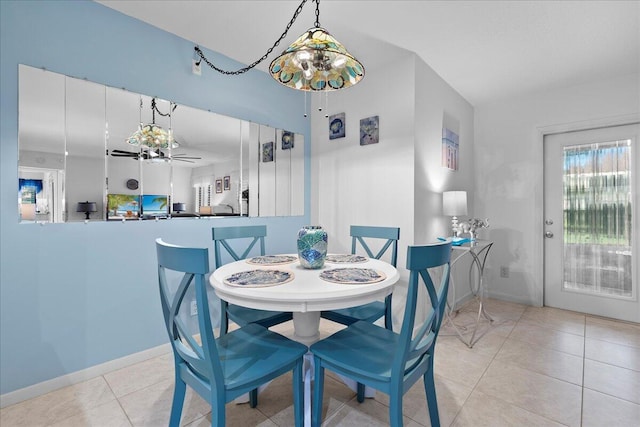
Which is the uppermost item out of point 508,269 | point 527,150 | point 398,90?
point 398,90

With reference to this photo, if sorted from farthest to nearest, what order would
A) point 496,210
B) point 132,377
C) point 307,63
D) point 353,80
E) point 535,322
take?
point 496,210
point 535,322
point 132,377
point 353,80
point 307,63

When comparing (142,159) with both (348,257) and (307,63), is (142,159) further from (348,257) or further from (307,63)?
(348,257)

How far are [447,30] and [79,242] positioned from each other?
9.87 ft

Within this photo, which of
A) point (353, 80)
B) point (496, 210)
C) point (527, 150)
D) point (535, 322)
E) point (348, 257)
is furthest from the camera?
point (496, 210)

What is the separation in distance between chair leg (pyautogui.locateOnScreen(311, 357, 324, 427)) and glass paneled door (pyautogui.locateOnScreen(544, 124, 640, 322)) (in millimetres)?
3349

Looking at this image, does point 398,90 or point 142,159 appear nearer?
point 142,159

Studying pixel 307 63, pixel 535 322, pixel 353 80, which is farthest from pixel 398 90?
pixel 535 322

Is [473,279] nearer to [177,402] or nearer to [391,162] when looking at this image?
[391,162]

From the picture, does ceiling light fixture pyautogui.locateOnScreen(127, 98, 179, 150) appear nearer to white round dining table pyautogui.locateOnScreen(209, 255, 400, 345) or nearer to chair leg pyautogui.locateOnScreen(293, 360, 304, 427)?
white round dining table pyautogui.locateOnScreen(209, 255, 400, 345)

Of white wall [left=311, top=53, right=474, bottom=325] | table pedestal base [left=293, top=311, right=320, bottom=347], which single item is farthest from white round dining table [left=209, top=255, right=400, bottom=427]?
white wall [left=311, top=53, right=474, bottom=325]

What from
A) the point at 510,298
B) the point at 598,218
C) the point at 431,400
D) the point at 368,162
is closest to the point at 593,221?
the point at 598,218

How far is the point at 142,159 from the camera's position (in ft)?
7.27

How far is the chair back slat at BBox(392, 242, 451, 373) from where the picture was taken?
1152mm

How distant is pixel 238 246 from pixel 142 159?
106 cm
